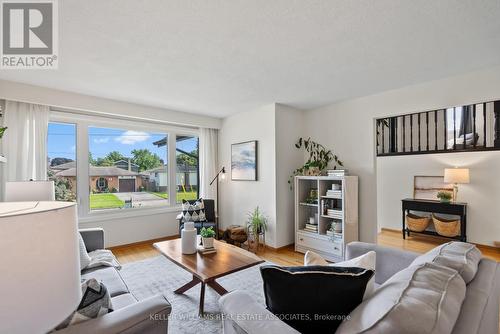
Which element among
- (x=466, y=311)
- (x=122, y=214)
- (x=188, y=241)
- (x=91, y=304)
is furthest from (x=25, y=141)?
(x=466, y=311)

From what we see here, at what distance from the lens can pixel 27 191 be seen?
218 cm

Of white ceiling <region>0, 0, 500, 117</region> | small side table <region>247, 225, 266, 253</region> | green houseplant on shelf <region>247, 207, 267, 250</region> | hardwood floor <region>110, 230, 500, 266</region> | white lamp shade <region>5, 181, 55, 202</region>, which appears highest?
white ceiling <region>0, 0, 500, 117</region>

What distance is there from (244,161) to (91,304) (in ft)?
11.0

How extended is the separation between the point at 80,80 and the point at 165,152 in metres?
2.01

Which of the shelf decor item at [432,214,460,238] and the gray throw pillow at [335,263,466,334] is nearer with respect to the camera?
the gray throw pillow at [335,263,466,334]

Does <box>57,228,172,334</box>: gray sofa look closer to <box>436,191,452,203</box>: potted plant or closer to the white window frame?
the white window frame

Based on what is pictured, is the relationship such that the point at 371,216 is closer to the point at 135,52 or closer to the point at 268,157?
the point at 268,157

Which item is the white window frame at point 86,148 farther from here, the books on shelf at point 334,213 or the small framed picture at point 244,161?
the books on shelf at point 334,213

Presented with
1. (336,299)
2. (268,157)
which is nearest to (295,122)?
(268,157)

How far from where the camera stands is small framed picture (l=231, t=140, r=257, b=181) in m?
4.17

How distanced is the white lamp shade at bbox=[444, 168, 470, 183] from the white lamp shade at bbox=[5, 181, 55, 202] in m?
5.69

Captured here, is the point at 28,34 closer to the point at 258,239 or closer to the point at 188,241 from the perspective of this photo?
the point at 188,241

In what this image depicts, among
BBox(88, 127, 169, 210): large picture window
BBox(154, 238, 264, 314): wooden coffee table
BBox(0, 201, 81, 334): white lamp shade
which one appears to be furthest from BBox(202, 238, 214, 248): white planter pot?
BBox(88, 127, 169, 210): large picture window

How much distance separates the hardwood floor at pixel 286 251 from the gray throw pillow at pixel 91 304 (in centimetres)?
248
